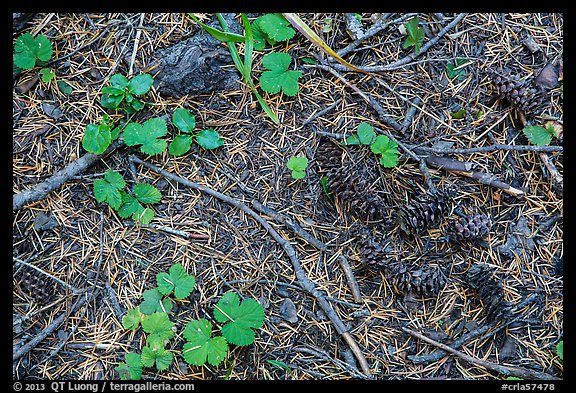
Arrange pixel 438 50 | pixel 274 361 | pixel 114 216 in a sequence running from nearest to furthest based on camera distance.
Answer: pixel 274 361 < pixel 114 216 < pixel 438 50

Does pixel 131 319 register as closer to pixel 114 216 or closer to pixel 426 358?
pixel 114 216

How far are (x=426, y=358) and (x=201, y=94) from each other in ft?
6.21

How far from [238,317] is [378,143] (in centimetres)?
119

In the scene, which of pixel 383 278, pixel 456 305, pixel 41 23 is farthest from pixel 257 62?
pixel 456 305

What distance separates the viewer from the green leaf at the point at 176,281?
2207mm

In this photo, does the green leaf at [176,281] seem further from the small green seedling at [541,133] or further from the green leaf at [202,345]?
the small green seedling at [541,133]

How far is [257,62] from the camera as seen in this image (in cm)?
243

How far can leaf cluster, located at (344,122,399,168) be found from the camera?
2.31 meters

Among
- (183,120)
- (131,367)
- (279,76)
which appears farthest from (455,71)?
(131,367)

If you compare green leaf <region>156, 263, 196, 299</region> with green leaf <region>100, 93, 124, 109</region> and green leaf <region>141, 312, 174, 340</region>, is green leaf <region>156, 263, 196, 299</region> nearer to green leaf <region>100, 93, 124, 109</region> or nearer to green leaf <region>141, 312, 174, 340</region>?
green leaf <region>141, 312, 174, 340</region>

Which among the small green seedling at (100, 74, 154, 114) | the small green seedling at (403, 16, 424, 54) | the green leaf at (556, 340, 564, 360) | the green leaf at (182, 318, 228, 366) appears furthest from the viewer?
the small green seedling at (403, 16, 424, 54)

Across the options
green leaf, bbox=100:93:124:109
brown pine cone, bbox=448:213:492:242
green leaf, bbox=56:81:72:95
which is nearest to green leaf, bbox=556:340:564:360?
brown pine cone, bbox=448:213:492:242

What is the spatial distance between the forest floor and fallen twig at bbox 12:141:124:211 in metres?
0.03

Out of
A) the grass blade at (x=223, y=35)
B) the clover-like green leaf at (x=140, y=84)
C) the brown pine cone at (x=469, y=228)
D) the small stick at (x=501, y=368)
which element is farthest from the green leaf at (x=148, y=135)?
the small stick at (x=501, y=368)
